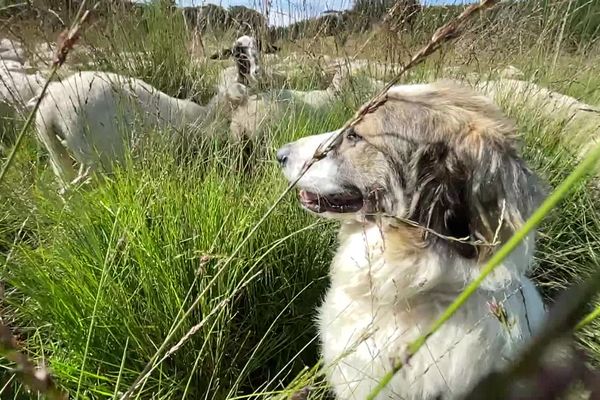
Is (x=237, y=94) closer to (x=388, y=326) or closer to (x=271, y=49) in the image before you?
(x=271, y=49)

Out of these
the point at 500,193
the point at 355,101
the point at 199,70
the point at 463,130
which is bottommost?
the point at 199,70

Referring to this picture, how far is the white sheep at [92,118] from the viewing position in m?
3.29

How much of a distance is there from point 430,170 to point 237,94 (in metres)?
3.02

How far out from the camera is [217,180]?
9.50 ft

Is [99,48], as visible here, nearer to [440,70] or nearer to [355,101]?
[355,101]

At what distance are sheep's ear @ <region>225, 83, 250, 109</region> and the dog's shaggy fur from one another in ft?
7.68

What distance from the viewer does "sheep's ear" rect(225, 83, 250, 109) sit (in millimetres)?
4727

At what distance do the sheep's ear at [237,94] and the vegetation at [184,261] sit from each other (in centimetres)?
88

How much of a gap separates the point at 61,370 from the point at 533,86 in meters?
3.51

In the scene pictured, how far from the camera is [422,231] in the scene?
2.18 metres

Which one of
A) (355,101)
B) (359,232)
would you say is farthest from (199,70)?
(359,232)

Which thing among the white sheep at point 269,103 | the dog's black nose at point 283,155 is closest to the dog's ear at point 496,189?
the dog's black nose at point 283,155

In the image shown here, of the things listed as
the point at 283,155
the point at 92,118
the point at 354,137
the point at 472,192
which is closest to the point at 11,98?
the point at 92,118

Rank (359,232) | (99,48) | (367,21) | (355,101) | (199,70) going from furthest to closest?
(199,70)
(367,21)
(355,101)
(99,48)
(359,232)
